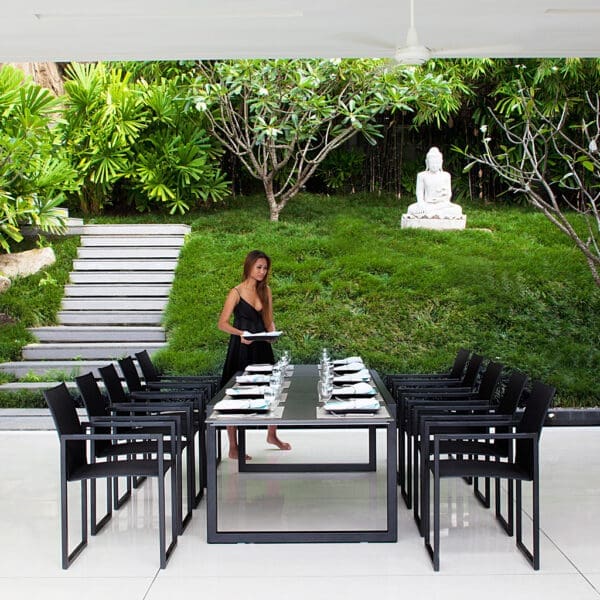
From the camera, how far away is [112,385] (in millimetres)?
5109

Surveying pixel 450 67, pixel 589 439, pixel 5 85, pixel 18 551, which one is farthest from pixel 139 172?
pixel 18 551

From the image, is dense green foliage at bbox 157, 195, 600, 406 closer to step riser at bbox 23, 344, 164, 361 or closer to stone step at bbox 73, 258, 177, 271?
stone step at bbox 73, 258, 177, 271

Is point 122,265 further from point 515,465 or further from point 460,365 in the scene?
point 515,465

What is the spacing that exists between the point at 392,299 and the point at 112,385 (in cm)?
543

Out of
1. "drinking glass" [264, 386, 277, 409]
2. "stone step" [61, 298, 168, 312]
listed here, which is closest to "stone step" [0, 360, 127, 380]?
"stone step" [61, 298, 168, 312]

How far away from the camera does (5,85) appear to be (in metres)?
10.9

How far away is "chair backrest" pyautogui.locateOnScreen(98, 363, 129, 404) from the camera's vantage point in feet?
16.5

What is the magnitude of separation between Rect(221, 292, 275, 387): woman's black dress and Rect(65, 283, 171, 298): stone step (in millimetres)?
4506

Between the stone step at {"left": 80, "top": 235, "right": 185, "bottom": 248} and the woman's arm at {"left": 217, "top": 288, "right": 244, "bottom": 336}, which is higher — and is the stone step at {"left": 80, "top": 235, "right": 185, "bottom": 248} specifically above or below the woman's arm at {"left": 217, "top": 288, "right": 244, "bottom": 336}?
above

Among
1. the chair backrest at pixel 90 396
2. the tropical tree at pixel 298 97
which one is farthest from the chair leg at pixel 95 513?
the tropical tree at pixel 298 97

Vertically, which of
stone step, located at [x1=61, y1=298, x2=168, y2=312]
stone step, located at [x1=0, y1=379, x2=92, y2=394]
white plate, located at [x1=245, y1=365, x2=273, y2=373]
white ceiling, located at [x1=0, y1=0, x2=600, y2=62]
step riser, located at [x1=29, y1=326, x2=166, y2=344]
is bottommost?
stone step, located at [x1=0, y1=379, x2=92, y2=394]

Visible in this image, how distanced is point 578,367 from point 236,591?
20.4ft

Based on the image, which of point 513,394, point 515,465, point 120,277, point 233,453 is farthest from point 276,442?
point 120,277

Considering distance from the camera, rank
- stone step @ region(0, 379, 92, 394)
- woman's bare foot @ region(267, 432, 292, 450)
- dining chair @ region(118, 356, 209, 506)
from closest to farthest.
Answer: dining chair @ region(118, 356, 209, 506) → woman's bare foot @ region(267, 432, 292, 450) → stone step @ region(0, 379, 92, 394)
